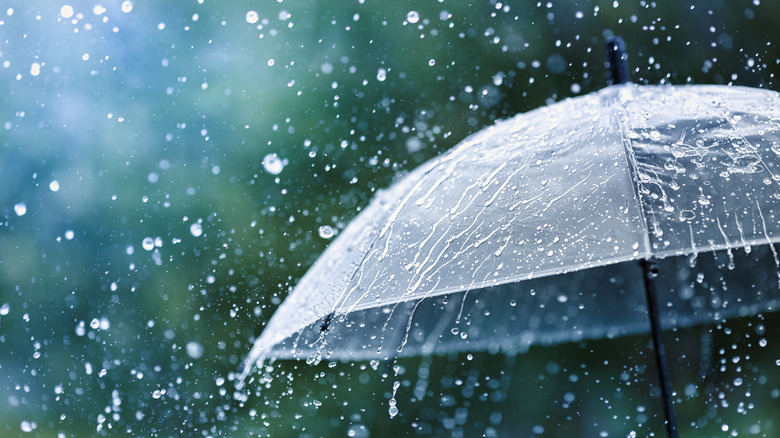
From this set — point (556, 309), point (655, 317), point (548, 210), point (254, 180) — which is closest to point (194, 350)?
point (254, 180)

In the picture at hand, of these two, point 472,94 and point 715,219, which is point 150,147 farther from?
point 715,219

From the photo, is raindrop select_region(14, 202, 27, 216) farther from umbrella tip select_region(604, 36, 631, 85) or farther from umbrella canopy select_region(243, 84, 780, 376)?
umbrella tip select_region(604, 36, 631, 85)

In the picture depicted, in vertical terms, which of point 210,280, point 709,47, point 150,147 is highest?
point 150,147

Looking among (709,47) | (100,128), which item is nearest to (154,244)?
(100,128)

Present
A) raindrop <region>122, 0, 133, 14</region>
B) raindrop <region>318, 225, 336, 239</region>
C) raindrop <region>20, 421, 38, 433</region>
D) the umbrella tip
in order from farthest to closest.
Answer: raindrop <region>122, 0, 133, 14</region> → raindrop <region>20, 421, 38, 433</region> → raindrop <region>318, 225, 336, 239</region> → the umbrella tip

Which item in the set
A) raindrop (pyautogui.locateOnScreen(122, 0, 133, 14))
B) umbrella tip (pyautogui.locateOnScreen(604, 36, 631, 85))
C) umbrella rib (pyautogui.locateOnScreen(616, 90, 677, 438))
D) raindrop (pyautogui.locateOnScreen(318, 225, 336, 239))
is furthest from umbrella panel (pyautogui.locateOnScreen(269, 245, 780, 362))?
raindrop (pyautogui.locateOnScreen(122, 0, 133, 14))

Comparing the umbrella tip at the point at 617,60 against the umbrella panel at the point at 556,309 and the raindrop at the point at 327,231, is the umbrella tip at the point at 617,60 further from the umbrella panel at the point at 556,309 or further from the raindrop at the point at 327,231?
the raindrop at the point at 327,231

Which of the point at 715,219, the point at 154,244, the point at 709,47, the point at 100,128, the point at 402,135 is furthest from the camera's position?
the point at 100,128
